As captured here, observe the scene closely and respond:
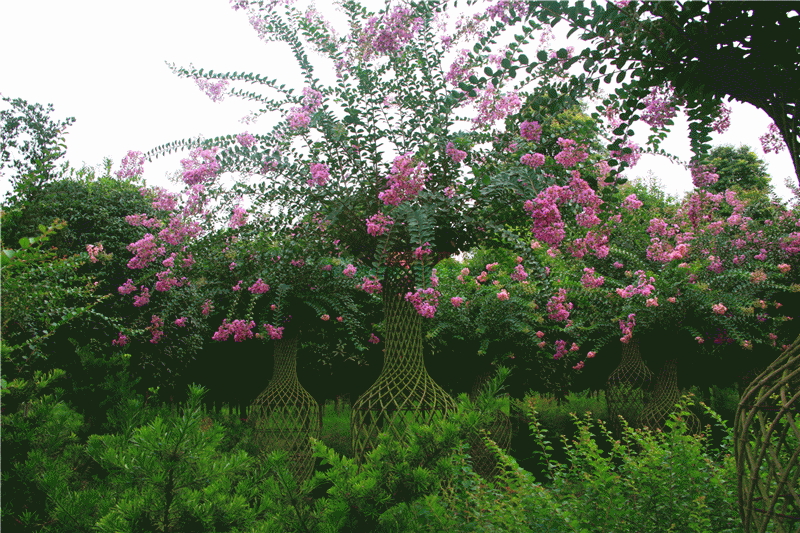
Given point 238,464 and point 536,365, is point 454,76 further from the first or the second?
point 536,365

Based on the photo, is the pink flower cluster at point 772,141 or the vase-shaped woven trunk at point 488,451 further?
the vase-shaped woven trunk at point 488,451

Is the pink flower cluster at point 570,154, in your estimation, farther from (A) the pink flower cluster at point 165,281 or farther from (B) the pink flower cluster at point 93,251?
(B) the pink flower cluster at point 93,251

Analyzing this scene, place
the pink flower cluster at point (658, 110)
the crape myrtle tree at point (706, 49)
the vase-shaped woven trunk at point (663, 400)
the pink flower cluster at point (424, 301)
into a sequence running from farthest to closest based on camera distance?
the vase-shaped woven trunk at point (663, 400) → the pink flower cluster at point (424, 301) → the pink flower cluster at point (658, 110) → the crape myrtle tree at point (706, 49)

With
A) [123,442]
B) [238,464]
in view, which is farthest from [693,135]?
[123,442]

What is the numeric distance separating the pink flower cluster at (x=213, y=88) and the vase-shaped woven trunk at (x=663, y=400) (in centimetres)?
672

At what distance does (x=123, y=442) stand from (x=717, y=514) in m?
3.18

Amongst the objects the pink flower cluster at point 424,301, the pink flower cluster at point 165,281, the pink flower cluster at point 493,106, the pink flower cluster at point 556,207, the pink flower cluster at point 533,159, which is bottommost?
the pink flower cluster at point 424,301

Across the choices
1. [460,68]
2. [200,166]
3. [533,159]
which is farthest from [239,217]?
[533,159]

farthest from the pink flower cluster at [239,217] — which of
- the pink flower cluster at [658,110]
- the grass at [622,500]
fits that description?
the pink flower cluster at [658,110]

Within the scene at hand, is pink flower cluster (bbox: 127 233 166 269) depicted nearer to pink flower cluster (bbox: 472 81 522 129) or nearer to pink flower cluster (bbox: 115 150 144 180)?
pink flower cluster (bbox: 115 150 144 180)

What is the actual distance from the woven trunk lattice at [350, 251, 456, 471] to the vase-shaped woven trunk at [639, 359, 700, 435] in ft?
15.6

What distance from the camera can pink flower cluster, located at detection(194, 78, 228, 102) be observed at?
12.6ft

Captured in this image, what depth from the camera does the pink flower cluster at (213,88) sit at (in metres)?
3.83

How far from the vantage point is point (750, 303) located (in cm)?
619
